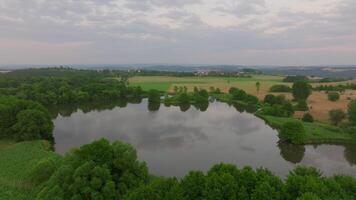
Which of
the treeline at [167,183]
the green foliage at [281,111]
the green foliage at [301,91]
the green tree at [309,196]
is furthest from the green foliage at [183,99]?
the green tree at [309,196]

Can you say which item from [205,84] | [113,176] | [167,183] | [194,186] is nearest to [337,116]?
[194,186]

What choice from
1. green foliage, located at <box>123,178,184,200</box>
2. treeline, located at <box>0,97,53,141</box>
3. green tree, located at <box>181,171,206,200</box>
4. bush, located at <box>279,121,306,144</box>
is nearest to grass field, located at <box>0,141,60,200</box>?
treeline, located at <box>0,97,53,141</box>

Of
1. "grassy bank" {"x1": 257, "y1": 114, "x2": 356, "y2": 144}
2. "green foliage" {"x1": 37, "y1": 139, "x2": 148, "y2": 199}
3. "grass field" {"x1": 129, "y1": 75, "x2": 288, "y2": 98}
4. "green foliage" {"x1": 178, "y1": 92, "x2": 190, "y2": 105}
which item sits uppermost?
"green foliage" {"x1": 37, "y1": 139, "x2": 148, "y2": 199}

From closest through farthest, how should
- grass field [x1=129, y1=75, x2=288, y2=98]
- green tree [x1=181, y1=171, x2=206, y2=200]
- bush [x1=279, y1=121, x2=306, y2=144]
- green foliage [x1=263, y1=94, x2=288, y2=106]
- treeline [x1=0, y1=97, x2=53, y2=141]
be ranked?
green tree [x1=181, y1=171, x2=206, y2=200] < treeline [x1=0, y1=97, x2=53, y2=141] < bush [x1=279, y1=121, x2=306, y2=144] < green foliage [x1=263, y1=94, x2=288, y2=106] < grass field [x1=129, y1=75, x2=288, y2=98]

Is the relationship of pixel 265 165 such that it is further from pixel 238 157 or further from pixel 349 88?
pixel 349 88

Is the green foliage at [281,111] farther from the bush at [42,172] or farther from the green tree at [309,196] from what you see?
the bush at [42,172]

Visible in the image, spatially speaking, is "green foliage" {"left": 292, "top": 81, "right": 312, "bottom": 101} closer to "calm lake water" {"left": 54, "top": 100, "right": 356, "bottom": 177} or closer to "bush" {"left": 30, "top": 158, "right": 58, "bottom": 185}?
"calm lake water" {"left": 54, "top": 100, "right": 356, "bottom": 177}
